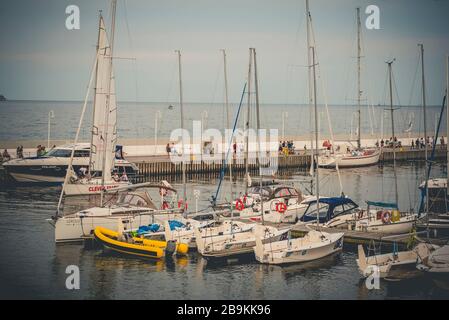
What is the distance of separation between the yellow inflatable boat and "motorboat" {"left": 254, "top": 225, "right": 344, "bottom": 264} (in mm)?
4106

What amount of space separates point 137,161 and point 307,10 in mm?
31570

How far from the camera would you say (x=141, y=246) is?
38.0m

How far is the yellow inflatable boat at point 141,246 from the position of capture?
37.6m

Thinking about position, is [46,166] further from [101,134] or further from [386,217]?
[386,217]

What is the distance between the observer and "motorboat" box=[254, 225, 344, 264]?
36.7 metres

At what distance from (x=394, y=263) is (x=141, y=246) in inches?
503

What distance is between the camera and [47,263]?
37219 millimetres

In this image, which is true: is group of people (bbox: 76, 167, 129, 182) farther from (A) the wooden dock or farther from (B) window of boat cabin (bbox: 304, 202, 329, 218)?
(B) window of boat cabin (bbox: 304, 202, 329, 218)

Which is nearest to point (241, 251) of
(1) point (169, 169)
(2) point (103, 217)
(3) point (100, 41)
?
(2) point (103, 217)

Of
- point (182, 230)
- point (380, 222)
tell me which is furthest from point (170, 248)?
point (380, 222)

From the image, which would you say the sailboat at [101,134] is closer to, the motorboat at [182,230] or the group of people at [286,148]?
the motorboat at [182,230]

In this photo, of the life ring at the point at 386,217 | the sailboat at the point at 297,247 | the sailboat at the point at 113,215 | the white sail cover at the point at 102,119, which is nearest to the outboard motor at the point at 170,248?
the sailboat at the point at 297,247

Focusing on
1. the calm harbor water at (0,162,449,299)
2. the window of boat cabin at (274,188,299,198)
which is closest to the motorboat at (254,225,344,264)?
the calm harbor water at (0,162,449,299)

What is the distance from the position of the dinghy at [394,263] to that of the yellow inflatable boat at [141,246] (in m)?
9.49
